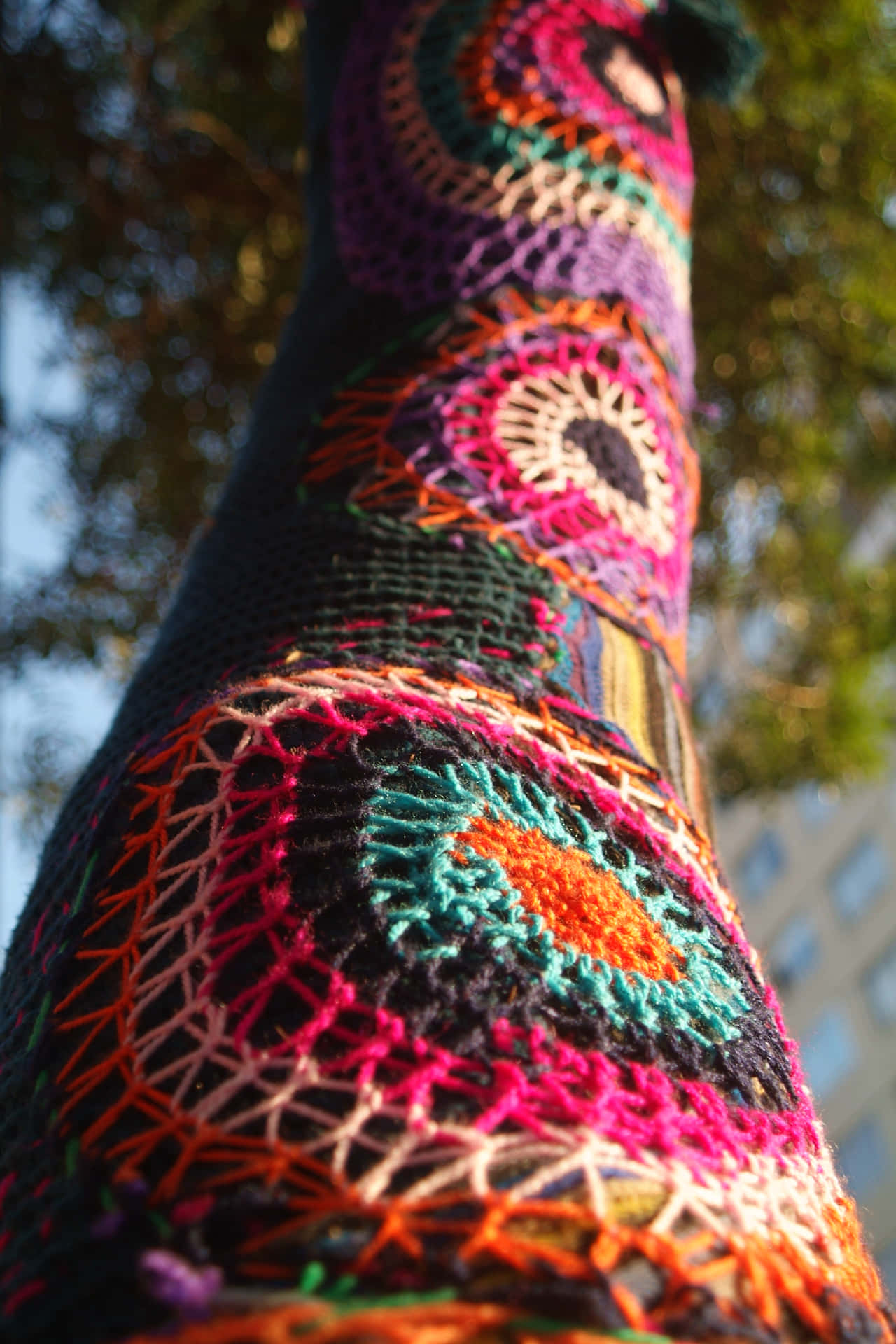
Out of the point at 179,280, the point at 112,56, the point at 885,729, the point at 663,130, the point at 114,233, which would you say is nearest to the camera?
the point at 663,130

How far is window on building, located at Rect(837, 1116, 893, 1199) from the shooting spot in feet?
29.7

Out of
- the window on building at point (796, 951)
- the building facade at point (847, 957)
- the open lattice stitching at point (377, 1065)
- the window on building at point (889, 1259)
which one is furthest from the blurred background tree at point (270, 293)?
the window on building at point (796, 951)

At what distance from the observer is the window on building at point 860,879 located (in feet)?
32.6

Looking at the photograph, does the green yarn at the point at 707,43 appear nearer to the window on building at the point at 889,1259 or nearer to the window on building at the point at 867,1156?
the window on building at the point at 867,1156

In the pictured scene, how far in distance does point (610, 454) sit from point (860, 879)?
10334mm

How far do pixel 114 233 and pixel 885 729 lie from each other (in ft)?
5.27

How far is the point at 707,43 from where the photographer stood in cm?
89

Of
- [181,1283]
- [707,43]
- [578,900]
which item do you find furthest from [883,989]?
[181,1283]

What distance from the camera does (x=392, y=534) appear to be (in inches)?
22.1

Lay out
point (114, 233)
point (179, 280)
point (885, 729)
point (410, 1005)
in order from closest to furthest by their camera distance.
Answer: point (410, 1005) < point (114, 233) < point (179, 280) < point (885, 729)

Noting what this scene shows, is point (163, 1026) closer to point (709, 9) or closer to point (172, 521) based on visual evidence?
point (709, 9)

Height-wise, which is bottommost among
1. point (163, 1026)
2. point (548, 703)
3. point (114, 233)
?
point (163, 1026)

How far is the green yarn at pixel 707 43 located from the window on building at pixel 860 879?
32.0ft

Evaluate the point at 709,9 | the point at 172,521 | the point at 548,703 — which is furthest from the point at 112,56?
the point at 548,703
